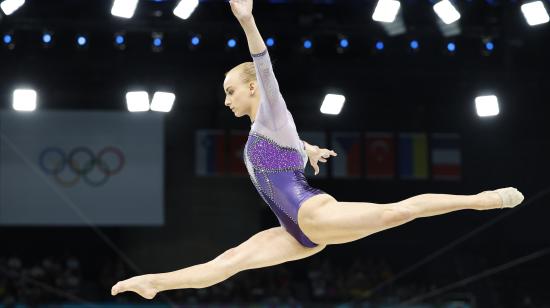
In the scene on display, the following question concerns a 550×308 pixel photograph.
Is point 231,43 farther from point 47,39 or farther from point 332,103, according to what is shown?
point 332,103

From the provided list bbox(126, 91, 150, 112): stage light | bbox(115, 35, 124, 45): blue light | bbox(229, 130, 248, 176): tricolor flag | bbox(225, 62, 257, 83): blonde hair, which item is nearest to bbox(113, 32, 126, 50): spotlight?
bbox(115, 35, 124, 45): blue light

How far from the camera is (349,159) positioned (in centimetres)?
1030

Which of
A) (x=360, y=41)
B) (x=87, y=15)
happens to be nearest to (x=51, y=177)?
(x=87, y=15)

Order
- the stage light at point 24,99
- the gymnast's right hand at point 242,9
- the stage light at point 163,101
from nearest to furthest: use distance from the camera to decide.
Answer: the gymnast's right hand at point 242,9
the stage light at point 163,101
the stage light at point 24,99

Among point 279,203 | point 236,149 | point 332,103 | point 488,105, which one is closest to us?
point 279,203

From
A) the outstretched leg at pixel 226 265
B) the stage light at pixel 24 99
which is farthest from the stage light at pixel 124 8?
the outstretched leg at pixel 226 265

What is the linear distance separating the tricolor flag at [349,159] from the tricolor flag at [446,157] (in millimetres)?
1082

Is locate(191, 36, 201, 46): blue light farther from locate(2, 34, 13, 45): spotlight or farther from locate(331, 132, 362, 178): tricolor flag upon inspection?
locate(331, 132, 362, 178): tricolor flag

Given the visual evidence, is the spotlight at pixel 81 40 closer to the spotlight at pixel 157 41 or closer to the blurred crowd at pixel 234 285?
the spotlight at pixel 157 41

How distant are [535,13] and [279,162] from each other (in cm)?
367

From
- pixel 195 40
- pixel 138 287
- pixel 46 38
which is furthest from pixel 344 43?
pixel 138 287

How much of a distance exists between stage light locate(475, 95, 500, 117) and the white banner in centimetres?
407

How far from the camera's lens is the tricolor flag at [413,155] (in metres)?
10.4

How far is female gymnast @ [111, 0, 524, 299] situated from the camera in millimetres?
3211
